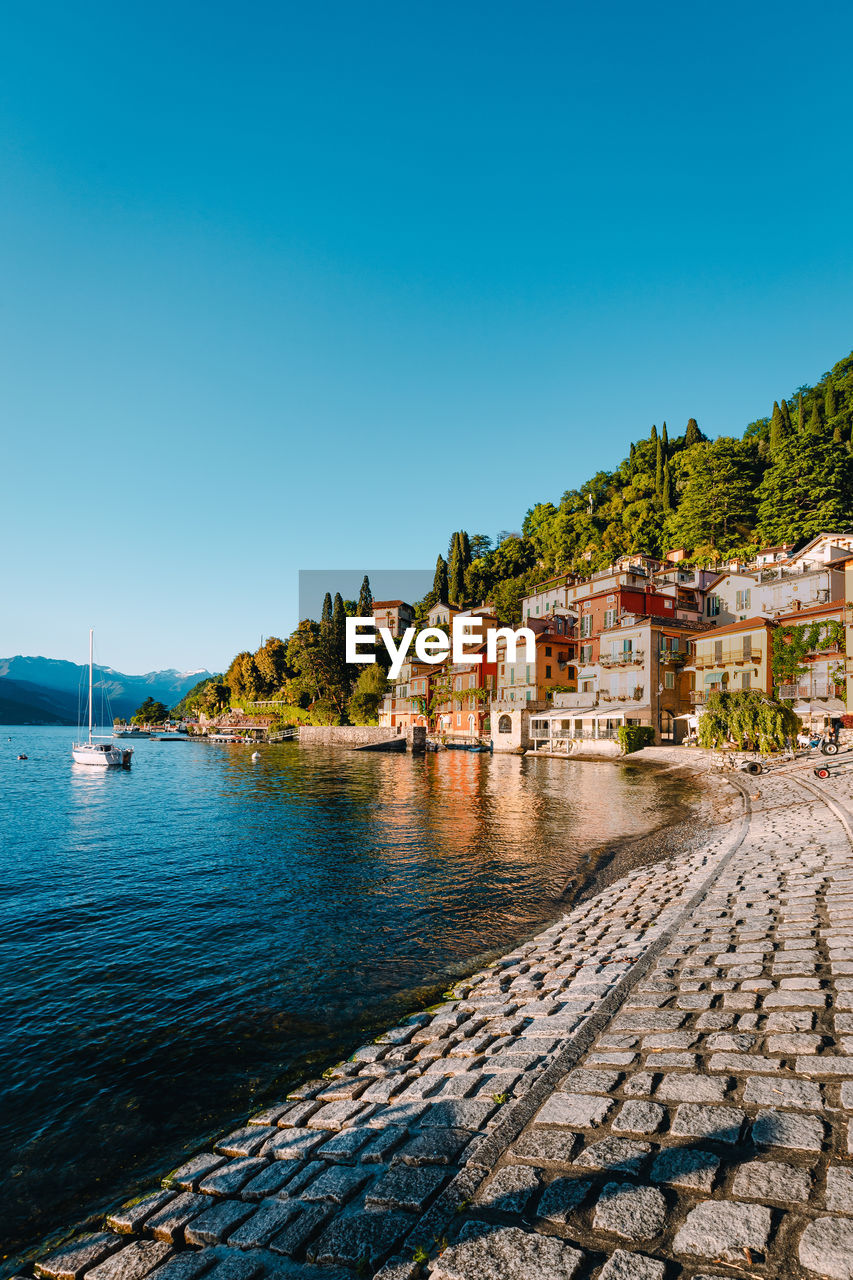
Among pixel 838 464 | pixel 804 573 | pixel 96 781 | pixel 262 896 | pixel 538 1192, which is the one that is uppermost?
pixel 838 464

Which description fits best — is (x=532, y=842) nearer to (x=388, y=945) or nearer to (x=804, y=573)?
(x=388, y=945)

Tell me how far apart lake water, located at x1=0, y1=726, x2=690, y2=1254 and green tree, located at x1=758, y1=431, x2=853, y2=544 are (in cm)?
4937

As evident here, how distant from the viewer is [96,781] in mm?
52344

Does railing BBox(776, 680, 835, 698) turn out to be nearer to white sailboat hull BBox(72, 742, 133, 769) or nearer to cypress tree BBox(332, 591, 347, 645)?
white sailboat hull BBox(72, 742, 133, 769)

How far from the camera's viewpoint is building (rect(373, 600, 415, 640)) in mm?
118000

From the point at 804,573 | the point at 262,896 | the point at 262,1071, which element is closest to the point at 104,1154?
the point at 262,1071

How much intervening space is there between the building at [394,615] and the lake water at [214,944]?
84.7 m

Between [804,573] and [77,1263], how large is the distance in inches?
2298

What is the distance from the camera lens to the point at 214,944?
13.8 metres

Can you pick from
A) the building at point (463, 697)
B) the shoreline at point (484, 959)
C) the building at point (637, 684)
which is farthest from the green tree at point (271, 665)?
the shoreline at point (484, 959)

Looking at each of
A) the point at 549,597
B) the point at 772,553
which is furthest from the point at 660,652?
the point at 549,597

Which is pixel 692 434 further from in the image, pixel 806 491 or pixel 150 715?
pixel 150 715

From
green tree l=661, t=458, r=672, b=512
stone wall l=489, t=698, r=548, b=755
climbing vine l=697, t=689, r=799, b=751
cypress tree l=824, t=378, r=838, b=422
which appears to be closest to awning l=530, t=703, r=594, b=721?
stone wall l=489, t=698, r=548, b=755

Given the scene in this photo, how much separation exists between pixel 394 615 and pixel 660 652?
66913 millimetres
